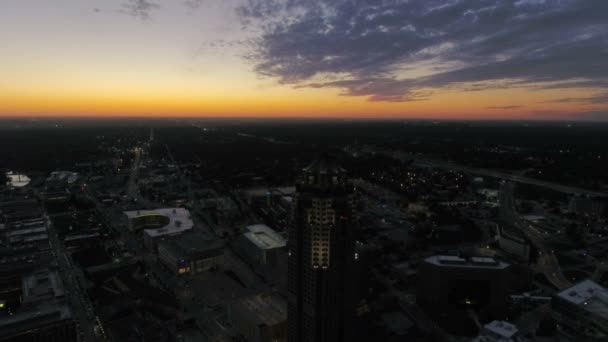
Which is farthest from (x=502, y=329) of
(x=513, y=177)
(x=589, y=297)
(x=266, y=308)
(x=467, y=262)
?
(x=513, y=177)

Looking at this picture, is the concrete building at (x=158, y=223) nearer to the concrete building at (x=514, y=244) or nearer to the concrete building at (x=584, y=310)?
the concrete building at (x=514, y=244)

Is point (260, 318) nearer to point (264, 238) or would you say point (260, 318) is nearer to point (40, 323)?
point (40, 323)

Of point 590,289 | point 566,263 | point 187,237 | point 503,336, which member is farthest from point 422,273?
point 187,237

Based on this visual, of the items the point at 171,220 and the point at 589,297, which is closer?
the point at 589,297

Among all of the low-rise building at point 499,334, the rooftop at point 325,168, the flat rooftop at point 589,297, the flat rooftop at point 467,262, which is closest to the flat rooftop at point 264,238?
the flat rooftop at point 467,262

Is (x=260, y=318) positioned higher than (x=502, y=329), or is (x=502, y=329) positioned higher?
(x=502, y=329)

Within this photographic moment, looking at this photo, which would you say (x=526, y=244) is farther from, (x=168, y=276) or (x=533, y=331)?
(x=168, y=276)

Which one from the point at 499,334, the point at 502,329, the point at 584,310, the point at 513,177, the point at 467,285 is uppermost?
the point at 513,177
